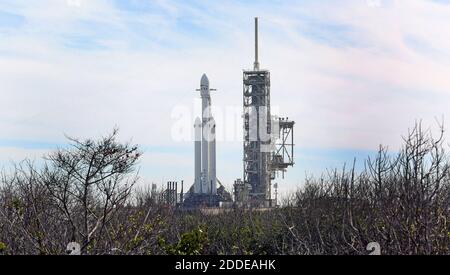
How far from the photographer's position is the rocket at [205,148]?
213 ft

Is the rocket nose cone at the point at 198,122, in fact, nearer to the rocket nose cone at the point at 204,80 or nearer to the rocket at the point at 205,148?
Answer: the rocket at the point at 205,148

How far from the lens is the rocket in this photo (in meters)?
65.0

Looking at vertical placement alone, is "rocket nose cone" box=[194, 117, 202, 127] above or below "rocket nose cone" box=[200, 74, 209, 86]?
below

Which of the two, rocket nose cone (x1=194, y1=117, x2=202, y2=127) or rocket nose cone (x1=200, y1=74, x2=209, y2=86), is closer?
rocket nose cone (x1=194, y1=117, x2=202, y2=127)

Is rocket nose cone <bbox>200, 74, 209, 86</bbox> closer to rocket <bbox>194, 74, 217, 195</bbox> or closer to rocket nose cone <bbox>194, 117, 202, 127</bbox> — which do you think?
rocket <bbox>194, 74, 217, 195</bbox>

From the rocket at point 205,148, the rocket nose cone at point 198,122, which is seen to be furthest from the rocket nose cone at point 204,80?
the rocket nose cone at point 198,122

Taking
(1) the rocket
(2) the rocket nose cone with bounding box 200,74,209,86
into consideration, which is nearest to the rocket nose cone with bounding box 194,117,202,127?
(1) the rocket

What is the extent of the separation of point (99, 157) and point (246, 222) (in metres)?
22.3

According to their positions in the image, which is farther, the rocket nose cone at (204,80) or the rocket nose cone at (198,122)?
the rocket nose cone at (204,80)

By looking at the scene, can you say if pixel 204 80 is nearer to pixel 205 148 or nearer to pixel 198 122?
pixel 198 122

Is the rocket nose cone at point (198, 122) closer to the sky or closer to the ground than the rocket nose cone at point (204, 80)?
closer to the ground

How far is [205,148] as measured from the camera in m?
66.2

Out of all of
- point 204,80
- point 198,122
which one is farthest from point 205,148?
point 204,80
